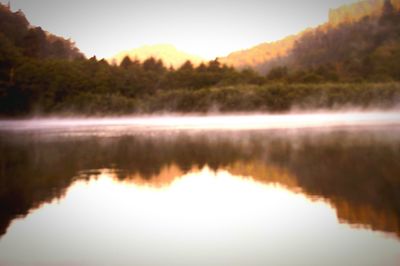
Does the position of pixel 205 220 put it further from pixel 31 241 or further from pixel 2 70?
pixel 2 70

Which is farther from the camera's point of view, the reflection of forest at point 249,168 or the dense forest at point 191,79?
the dense forest at point 191,79

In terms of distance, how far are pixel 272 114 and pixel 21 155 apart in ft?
88.3

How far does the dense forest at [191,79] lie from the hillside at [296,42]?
0.34m

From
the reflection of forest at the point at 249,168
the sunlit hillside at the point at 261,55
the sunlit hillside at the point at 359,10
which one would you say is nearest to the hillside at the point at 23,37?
the sunlit hillside at the point at 261,55

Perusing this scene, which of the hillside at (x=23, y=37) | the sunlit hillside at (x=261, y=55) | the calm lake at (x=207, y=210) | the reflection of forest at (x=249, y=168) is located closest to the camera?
the calm lake at (x=207, y=210)

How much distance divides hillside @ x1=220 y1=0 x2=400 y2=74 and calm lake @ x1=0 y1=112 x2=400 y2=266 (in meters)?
38.7

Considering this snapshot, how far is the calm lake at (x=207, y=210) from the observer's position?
518cm


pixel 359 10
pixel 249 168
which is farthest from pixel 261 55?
pixel 249 168

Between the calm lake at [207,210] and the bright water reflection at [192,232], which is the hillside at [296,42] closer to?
the calm lake at [207,210]

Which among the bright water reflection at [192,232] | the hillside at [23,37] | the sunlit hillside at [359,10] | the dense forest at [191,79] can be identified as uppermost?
the sunlit hillside at [359,10]

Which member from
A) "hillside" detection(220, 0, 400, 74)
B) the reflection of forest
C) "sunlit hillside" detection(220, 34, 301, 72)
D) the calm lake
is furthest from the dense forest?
the calm lake

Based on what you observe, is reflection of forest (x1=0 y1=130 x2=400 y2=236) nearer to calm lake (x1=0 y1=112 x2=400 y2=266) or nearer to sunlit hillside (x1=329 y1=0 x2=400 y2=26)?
calm lake (x1=0 y1=112 x2=400 y2=266)

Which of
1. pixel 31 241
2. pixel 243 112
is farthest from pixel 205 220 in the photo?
pixel 243 112

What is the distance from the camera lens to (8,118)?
3622 cm
